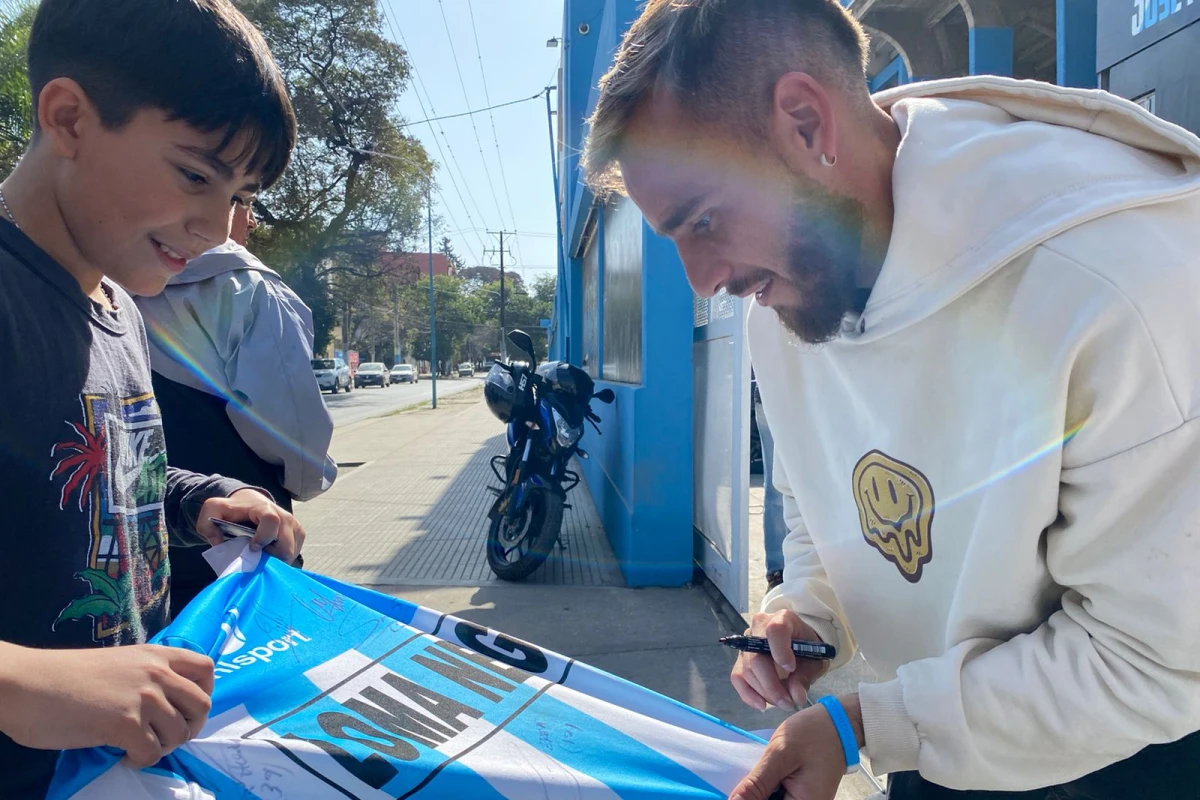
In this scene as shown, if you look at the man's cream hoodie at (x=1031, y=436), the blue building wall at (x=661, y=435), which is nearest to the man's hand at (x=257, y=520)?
the man's cream hoodie at (x=1031, y=436)

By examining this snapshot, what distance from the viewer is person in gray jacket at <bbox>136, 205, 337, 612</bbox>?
2.07 meters

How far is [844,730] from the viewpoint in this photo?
1.04m

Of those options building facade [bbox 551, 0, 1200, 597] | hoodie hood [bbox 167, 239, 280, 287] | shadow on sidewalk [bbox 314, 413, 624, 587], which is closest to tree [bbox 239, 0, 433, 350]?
shadow on sidewalk [bbox 314, 413, 624, 587]

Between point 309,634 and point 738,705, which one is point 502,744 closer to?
point 309,634

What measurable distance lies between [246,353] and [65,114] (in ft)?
3.73

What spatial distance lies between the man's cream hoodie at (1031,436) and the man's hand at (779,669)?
17 centimetres

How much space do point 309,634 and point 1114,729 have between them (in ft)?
4.27

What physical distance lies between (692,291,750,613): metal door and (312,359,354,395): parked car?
3277 cm

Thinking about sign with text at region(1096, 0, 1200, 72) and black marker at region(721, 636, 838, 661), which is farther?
sign with text at region(1096, 0, 1200, 72)


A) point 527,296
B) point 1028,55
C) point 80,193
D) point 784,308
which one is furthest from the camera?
point 527,296

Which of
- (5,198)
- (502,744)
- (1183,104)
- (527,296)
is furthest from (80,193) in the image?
(527,296)

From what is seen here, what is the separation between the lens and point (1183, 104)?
5.71 feet

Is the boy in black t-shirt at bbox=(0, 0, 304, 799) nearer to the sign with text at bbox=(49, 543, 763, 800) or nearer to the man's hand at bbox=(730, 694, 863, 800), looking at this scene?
the sign with text at bbox=(49, 543, 763, 800)

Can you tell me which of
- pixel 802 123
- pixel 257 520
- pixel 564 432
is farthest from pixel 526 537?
pixel 802 123
